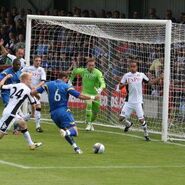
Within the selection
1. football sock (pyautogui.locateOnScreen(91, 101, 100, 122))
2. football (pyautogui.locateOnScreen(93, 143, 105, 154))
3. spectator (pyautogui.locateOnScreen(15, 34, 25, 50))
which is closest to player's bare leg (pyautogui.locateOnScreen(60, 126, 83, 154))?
football (pyautogui.locateOnScreen(93, 143, 105, 154))

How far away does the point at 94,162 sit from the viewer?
1686 centimetres

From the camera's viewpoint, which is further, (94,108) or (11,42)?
(11,42)

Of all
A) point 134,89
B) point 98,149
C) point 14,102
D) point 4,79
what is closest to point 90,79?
point 134,89

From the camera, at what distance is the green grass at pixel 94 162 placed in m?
14.8

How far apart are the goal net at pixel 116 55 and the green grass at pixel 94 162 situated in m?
1.69

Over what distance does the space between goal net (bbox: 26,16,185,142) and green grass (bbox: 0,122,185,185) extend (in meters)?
1.69

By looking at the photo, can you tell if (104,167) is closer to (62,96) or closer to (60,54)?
(62,96)

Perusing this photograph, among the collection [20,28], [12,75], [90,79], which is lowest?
[90,79]

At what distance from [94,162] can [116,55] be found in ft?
27.6

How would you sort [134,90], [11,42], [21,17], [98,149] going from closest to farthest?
[98,149] → [134,90] → [11,42] → [21,17]

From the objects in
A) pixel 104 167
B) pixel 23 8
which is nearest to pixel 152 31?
pixel 104 167

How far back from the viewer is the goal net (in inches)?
877

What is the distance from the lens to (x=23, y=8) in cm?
4084

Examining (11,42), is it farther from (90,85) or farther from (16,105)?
(16,105)
